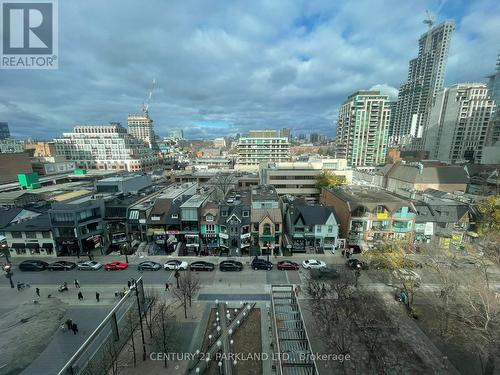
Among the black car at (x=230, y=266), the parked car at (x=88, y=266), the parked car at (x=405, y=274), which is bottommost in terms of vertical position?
the parked car at (x=88, y=266)

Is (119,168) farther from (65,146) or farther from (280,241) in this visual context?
(280,241)

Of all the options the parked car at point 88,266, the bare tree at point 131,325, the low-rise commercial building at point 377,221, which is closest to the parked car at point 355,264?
the low-rise commercial building at point 377,221

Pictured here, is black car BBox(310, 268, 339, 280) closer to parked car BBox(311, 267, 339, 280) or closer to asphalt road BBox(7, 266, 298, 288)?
parked car BBox(311, 267, 339, 280)

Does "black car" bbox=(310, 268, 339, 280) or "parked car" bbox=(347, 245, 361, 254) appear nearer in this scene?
"black car" bbox=(310, 268, 339, 280)

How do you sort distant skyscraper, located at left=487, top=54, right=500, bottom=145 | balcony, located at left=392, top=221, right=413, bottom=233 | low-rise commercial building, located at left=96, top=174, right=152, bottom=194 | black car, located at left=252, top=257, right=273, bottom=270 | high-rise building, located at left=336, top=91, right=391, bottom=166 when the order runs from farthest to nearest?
high-rise building, located at left=336, top=91, right=391, bottom=166
distant skyscraper, located at left=487, top=54, right=500, bottom=145
low-rise commercial building, located at left=96, top=174, right=152, bottom=194
balcony, located at left=392, top=221, right=413, bottom=233
black car, located at left=252, top=257, right=273, bottom=270

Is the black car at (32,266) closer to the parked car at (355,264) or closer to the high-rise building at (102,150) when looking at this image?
the parked car at (355,264)

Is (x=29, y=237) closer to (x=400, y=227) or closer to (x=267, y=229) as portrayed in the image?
(x=267, y=229)

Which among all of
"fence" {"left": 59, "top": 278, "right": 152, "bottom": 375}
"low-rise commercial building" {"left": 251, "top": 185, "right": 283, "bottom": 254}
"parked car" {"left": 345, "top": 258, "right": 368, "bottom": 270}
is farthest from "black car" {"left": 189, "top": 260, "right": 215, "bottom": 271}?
"parked car" {"left": 345, "top": 258, "right": 368, "bottom": 270}
